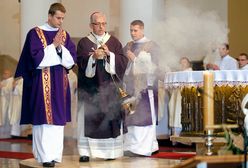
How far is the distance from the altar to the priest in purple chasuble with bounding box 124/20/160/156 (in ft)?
3.71

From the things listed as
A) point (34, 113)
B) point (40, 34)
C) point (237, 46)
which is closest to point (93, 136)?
point (34, 113)

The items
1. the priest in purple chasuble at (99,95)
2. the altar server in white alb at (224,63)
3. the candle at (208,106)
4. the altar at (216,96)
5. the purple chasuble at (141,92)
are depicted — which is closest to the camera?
the candle at (208,106)

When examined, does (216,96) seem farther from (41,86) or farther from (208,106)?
(208,106)

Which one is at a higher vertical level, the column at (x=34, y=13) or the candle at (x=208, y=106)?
the column at (x=34, y=13)

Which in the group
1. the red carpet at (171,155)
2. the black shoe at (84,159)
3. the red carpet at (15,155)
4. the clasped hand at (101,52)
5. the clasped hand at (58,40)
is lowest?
the red carpet at (15,155)

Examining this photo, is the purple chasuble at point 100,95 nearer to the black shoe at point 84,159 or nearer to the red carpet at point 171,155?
the black shoe at point 84,159

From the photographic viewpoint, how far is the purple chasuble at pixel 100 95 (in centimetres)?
751

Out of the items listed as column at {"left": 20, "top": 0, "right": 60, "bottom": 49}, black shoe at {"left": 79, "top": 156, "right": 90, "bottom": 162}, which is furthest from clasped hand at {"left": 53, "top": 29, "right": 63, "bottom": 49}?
column at {"left": 20, "top": 0, "right": 60, "bottom": 49}

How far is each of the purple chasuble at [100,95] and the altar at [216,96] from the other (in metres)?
0.82

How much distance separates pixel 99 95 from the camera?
24.8ft

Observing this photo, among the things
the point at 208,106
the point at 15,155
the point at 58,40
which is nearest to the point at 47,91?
the point at 58,40

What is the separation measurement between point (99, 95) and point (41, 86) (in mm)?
831

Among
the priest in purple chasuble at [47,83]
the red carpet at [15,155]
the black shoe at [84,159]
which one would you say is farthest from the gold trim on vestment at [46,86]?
the red carpet at [15,155]

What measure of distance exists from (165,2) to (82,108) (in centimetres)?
250
